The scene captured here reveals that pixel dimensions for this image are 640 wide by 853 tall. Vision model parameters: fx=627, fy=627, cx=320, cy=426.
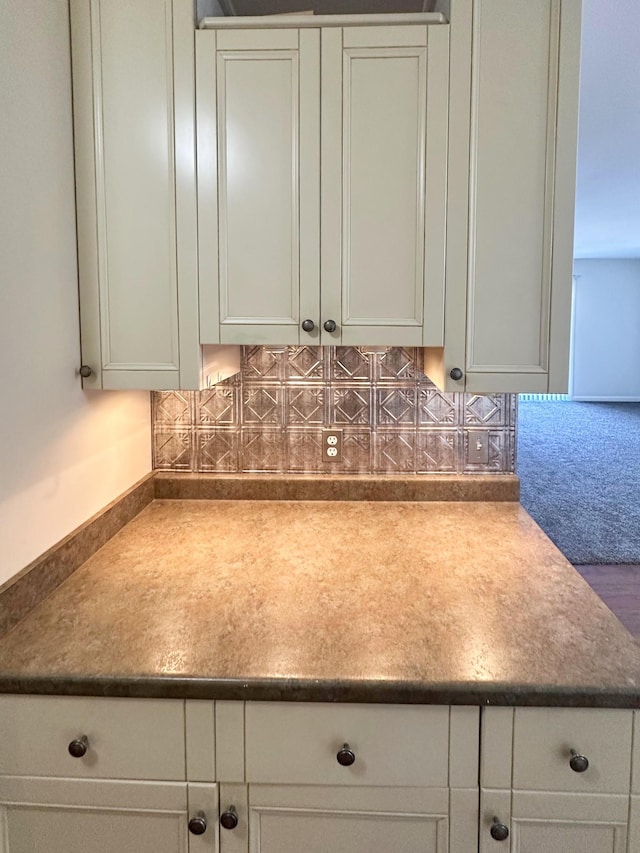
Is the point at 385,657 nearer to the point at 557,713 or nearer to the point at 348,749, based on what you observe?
the point at 348,749

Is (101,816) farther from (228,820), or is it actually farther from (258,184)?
(258,184)

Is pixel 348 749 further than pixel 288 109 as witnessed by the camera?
No

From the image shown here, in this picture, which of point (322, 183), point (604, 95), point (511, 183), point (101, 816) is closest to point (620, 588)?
point (604, 95)

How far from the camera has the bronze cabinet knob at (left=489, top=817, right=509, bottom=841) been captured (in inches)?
42.8

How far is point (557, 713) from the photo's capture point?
3.53ft

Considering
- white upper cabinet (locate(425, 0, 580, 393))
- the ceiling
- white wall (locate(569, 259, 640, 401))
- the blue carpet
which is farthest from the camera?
white wall (locate(569, 259, 640, 401))

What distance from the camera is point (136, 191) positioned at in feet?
5.01

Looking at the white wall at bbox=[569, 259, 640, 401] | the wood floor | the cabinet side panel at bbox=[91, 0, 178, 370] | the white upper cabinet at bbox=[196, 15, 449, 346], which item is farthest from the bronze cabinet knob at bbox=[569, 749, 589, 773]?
the white wall at bbox=[569, 259, 640, 401]

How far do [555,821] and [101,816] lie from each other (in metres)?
0.81

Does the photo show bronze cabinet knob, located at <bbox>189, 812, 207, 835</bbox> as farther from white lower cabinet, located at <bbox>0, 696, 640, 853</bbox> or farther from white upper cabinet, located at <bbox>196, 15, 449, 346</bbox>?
white upper cabinet, located at <bbox>196, 15, 449, 346</bbox>

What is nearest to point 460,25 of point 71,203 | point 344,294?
point 344,294

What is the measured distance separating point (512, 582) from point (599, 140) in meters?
3.77

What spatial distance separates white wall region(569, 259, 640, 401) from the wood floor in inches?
310

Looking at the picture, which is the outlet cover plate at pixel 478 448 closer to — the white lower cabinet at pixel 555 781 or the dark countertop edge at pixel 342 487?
the dark countertop edge at pixel 342 487
